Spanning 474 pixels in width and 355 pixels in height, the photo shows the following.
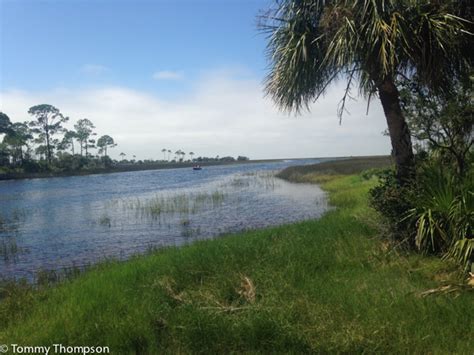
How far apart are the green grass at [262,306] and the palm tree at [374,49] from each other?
2434 mm

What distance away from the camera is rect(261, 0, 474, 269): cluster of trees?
6.75 metres

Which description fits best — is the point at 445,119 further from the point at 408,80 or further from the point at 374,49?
the point at 374,49

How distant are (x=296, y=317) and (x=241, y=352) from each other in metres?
0.87

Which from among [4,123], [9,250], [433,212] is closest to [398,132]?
[433,212]

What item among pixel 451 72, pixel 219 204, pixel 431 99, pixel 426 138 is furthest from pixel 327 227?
pixel 219 204

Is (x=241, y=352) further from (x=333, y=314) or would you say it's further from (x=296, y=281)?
(x=296, y=281)

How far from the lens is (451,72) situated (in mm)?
8094

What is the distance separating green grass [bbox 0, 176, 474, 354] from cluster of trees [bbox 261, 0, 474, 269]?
2.67 feet

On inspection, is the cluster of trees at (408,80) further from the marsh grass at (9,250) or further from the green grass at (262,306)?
the marsh grass at (9,250)

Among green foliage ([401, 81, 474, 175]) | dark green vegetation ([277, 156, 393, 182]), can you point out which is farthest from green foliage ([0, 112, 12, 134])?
green foliage ([401, 81, 474, 175])

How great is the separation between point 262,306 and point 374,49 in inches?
212

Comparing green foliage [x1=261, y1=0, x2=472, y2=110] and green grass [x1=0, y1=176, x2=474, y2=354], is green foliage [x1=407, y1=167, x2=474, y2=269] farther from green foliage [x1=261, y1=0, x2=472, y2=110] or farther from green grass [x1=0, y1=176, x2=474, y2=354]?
green foliage [x1=261, y1=0, x2=472, y2=110]

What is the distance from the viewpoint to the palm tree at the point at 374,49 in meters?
6.93

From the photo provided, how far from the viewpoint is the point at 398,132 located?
7898mm
